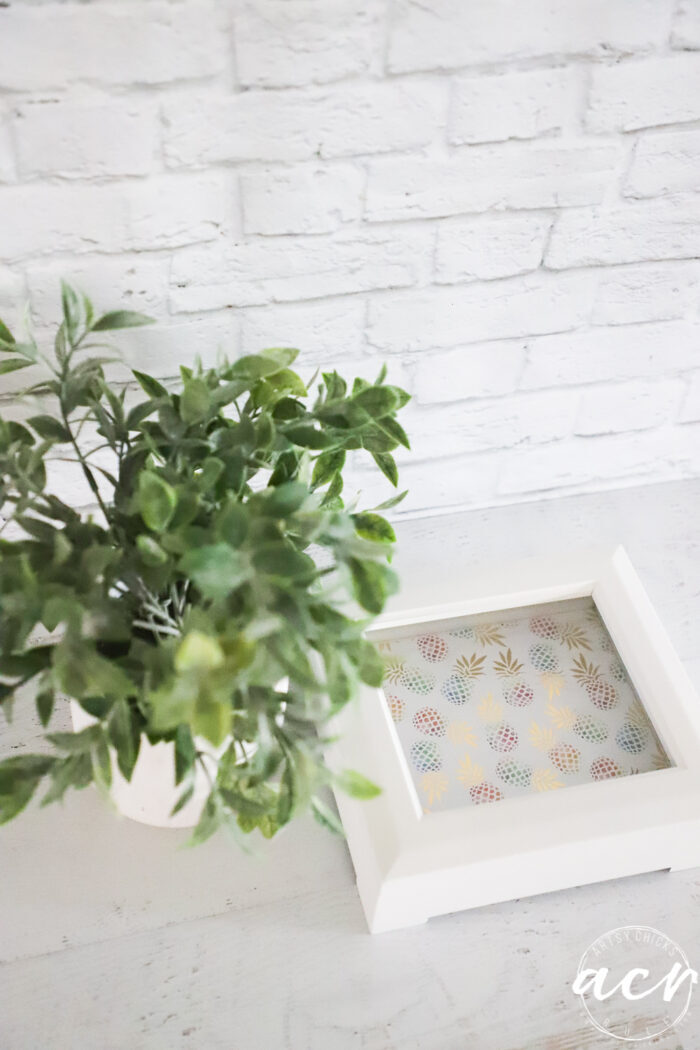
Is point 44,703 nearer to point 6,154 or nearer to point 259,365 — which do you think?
point 259,365

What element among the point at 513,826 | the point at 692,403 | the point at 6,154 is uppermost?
the point at 6,154

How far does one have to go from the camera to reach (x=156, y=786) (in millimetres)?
823

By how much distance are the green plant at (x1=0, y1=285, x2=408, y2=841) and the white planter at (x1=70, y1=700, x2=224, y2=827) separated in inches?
4.9

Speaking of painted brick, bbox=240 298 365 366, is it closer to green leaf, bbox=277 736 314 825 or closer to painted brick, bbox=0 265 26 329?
painted brick, bbox=0 265 26 329

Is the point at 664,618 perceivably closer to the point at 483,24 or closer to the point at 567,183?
the point at 567,183

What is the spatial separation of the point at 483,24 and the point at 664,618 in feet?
2.18

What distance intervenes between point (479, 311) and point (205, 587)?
550 mm

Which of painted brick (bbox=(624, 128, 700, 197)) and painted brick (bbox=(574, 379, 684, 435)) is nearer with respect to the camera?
painted brick (bbox=(624, 128, 700, 197))

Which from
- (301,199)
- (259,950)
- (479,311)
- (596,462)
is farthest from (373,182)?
(259,950)

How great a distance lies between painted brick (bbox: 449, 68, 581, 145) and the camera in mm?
759

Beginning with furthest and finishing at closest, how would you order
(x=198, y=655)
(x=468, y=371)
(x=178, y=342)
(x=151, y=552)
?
(x=468, y=371)
(x=178, y=342)
(x=151, y=552)
(x=198, y=655)

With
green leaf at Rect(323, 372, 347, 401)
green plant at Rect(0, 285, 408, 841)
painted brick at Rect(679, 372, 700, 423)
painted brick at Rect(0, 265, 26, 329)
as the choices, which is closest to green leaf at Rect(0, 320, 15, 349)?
green plant at Rect(0, 285, 408, 841)

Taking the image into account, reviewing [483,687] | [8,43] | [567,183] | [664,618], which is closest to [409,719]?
[483,687]

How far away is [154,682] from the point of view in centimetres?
55
